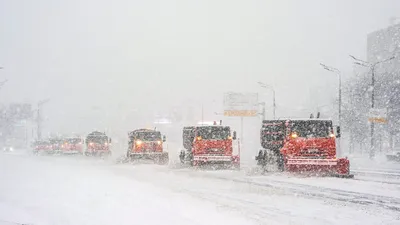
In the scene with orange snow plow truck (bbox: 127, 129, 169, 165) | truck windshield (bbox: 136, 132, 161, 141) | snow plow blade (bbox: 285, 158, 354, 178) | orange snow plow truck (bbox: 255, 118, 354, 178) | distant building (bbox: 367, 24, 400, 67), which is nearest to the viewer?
snow plow blade (bbox: 285, 158, 354, 178)

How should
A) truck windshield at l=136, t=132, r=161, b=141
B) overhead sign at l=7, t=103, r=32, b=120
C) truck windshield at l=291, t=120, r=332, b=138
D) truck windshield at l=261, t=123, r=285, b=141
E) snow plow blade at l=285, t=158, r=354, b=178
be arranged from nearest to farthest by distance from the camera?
snow plow blade at l=285, t=158, r=354, b=178 < truck windshield at l=291, t=120, r=332, b=138 < truck windshield at l=261, t=123, r=285, b=141 < truck windshield at l=136, t=132, r=161, b=141 < overhead sign at l=7, t=103, r=32, b=120

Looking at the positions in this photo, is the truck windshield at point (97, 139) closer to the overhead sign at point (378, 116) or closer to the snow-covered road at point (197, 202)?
the overhead sign at point (378, 116)

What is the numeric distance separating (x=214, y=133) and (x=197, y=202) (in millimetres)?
15809

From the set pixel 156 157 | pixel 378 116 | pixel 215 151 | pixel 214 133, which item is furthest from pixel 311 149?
pixel 378 116

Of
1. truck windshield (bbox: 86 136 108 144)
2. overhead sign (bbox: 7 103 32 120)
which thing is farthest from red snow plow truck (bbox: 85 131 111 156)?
overhead sign (bbox: 7 103 32 120)

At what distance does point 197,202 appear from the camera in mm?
14531

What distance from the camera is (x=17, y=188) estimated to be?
662 inches

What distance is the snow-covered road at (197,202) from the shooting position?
1175 cm

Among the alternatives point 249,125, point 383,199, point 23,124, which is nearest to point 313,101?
point 249,125

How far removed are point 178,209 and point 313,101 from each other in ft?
493

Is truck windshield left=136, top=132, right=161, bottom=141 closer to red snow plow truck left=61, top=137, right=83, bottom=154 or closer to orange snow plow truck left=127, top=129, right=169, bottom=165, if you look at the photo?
orange snow plow truck left=127, top=129, right=169, bottom=165

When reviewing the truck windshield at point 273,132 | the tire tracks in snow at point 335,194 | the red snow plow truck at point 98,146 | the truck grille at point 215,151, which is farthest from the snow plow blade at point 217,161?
the red snow plow truck at point 98,146

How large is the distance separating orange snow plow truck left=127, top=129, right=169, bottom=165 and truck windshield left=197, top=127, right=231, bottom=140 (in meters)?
6.12

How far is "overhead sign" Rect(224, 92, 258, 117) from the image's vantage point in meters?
73.6
